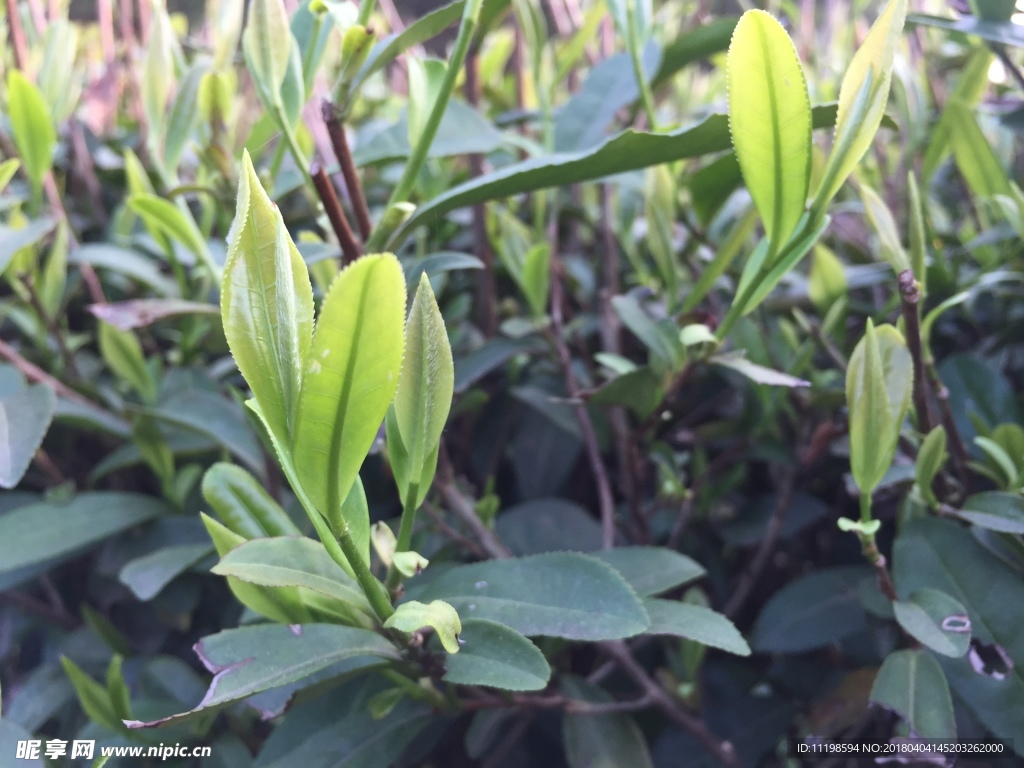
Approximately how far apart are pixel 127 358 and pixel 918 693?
0.73 m

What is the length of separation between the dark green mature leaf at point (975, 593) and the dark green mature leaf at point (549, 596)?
0.22 m

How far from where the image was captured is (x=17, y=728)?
492 mm

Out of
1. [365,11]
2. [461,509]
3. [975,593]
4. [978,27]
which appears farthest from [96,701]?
[978,27]

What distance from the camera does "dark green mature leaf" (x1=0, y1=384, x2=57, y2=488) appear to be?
20.1 inches

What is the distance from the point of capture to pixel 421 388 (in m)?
0.36

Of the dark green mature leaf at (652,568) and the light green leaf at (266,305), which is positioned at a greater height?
the light green leaf at (266,305)

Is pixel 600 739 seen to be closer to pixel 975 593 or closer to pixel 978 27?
pixel 975 593

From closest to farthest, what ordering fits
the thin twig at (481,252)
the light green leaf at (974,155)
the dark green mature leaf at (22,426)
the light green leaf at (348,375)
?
the light green leaf at (348,375), the dark green mature leaf at (22,426), the light green leaf at (974,155), the thin twig at (481,252)

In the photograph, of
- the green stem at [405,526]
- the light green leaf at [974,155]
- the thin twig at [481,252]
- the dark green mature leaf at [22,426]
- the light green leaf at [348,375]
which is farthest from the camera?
the thin twig at [481,252]

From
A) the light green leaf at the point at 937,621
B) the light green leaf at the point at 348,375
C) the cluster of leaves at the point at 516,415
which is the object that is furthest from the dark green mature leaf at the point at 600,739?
the light green leaf at the point at 348,375

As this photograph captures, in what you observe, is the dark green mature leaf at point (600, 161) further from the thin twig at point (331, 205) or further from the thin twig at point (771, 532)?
the thin twig at point (771, 532)

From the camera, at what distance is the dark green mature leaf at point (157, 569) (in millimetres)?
525

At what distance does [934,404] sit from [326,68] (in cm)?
102

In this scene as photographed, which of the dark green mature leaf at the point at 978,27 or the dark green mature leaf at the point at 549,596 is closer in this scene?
the dark green mature leaf at the point at 549,596
